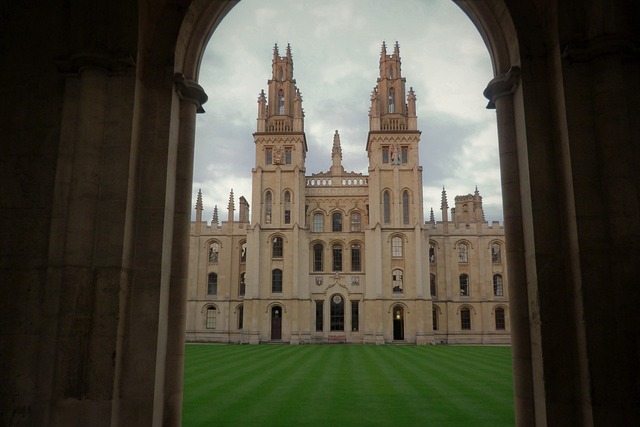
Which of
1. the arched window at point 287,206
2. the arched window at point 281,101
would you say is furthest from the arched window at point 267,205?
the arched window at point 281,101

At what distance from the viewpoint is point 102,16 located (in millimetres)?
6703

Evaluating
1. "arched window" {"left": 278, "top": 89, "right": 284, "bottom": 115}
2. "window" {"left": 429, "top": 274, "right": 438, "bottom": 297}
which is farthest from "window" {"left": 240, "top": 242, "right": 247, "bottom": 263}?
"window" {"left": 429, "top": 274, "right": 438, "bottom": 297}

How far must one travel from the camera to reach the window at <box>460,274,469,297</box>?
50125 millimetres

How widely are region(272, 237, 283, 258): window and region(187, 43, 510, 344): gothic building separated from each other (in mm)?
100

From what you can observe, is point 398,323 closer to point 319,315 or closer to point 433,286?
point 433,286

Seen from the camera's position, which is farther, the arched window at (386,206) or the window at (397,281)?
the arched window at (386,206)

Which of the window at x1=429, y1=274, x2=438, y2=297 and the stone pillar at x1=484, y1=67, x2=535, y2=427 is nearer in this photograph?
the stone pillar at x1=484, y1=67, x2=535, y2=427

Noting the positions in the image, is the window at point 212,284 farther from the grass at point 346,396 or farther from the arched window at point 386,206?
the grass at point 346,396

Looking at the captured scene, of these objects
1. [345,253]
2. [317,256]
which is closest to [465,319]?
[345,253]

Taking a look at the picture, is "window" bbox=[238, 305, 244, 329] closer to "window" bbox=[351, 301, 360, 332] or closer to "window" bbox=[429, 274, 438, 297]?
"window" bbox=[351, 301, 360, 332]

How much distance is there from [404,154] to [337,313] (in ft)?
53.8

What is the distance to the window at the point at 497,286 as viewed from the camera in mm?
50031

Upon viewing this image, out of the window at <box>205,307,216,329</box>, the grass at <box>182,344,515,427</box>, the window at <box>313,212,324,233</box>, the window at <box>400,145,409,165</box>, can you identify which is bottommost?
the grass at <box>182,344,515,427</box>

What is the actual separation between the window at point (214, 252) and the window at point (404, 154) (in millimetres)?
20396
